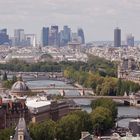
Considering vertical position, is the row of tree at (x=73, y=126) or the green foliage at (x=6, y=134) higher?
the green foliage at (x=6, y=134)

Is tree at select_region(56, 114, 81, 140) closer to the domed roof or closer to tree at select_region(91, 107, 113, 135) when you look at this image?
tree at select_region(91, 107, 113, 135)

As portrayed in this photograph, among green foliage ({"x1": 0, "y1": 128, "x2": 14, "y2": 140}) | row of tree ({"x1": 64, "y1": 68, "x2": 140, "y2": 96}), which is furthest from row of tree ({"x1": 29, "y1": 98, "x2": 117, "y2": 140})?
row of tree ({"x1": 64, "y1": 68, "x2": 140, "y2": 96})

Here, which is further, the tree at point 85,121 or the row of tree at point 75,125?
the tree at point 85,121

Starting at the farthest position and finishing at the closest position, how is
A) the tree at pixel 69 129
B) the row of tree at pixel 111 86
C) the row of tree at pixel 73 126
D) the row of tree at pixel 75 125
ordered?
the row of tree at pixel 111 86 → the tree at pixel 69 129 → the row of tree at pixel 75 125 → the row of tree at pixel 73 126

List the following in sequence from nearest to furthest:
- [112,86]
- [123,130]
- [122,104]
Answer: [123,130] < [122,104] < [112,86]

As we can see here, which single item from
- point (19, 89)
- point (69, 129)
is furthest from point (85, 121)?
point (19, 89)

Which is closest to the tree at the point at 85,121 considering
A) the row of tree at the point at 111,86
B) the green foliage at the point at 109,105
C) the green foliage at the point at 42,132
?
the green foliage at the point at 42,132

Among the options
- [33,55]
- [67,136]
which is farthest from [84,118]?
[33,55]

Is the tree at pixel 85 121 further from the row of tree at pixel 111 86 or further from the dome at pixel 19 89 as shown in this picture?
the row of tree at pixel 111 86

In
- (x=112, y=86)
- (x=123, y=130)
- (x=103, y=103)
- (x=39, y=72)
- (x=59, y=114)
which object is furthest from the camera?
(x=39, y=72)

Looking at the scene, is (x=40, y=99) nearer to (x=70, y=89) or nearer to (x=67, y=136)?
(x=67, y=136)
